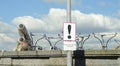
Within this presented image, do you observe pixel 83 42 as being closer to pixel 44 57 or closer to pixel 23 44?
pixel 44 57

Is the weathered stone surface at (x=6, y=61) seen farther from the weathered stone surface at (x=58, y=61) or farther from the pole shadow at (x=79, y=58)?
the pole shadow at (x=79, y=58)

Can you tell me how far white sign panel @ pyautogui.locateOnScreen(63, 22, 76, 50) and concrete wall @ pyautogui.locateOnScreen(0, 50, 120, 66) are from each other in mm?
2634

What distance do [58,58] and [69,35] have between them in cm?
313

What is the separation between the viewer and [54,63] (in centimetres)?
1468

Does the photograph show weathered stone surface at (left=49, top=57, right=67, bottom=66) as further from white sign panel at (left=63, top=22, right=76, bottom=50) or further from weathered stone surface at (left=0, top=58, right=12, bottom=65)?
white sign panel at (left=63, top=22, right=76, bottom=50)

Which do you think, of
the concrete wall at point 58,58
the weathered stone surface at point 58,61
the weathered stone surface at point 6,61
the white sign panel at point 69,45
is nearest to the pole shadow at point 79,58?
the concrete wall at point 58,58

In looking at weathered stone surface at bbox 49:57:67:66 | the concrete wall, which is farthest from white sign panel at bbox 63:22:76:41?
weathered stone surface at bbox 49:57:67:66

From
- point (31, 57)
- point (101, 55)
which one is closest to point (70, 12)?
point (101, 55)

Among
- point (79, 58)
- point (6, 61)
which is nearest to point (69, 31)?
point (79, 58)

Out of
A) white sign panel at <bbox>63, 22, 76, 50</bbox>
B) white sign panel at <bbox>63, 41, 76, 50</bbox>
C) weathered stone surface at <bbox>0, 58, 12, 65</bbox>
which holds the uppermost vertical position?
white sign panel at <bbox>63, 22, 76, 50</bbox>

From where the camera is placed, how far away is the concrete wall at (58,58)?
46.4 feet

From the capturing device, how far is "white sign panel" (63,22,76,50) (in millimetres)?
11617

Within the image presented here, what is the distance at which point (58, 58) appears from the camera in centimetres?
1466

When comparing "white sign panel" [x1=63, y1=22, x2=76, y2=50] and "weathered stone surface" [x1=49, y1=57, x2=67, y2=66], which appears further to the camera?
"weathered stone surface" [x1=49, y1=57, x2=67, y2=66]
